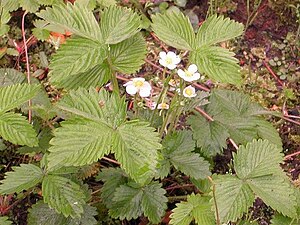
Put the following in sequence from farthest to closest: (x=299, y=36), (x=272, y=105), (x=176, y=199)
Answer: (x=299, y=36) < (x=272, y=105) < (x=176, y=199)

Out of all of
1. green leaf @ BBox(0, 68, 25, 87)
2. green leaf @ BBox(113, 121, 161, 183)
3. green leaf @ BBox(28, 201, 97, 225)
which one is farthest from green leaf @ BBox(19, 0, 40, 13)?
green leaf @ BBox(113, 121, 161, 183)

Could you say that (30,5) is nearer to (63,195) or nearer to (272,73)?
(63,195)

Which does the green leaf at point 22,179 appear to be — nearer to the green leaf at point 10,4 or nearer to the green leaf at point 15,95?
the green leaf at point 15,95

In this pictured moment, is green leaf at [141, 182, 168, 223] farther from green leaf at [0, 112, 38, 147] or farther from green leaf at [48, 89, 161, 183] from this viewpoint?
green leaf at [0, 112, 38, 147]

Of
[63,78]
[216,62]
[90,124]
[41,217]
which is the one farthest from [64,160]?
[216,62]

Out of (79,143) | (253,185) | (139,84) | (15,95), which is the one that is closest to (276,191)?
(253,185)

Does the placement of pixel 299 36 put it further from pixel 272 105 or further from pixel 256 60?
pixel 272 105
